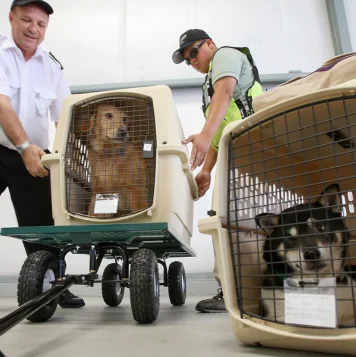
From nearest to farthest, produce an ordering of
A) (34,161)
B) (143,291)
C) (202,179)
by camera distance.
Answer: (143,291)
(34,161)
(202,179)

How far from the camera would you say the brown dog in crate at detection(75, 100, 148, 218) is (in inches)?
62.6

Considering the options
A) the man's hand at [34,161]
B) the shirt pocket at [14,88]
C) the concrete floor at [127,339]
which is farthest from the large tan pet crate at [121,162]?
the shirt pocket at [14,88]

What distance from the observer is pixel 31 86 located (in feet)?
6.21

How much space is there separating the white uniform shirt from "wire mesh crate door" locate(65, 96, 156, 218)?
0.40 meters

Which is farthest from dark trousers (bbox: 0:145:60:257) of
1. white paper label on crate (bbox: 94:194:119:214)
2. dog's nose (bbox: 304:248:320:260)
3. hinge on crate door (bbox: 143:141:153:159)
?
dog's nose (bbox: 304:248:320:260)

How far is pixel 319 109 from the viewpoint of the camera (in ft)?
2.98

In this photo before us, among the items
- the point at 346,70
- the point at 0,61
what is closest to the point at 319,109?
the point at 346,70

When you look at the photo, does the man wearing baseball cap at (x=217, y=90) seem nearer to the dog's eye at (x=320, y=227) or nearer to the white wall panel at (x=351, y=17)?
the dog's eye at (x=320, y=227)

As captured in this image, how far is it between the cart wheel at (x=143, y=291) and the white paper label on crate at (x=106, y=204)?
0.82 feet

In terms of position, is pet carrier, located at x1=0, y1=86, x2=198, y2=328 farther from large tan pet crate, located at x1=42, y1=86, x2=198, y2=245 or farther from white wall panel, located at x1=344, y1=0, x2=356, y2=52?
white wall panel, located at x1=344, y1=0, x2=356, y2=52

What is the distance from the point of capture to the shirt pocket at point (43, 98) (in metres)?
1.90

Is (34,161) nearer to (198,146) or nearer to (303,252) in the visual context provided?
A: (198,146)

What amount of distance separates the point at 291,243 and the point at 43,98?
5.04ft

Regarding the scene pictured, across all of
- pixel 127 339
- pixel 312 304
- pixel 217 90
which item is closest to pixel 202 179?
pixel 217 90
